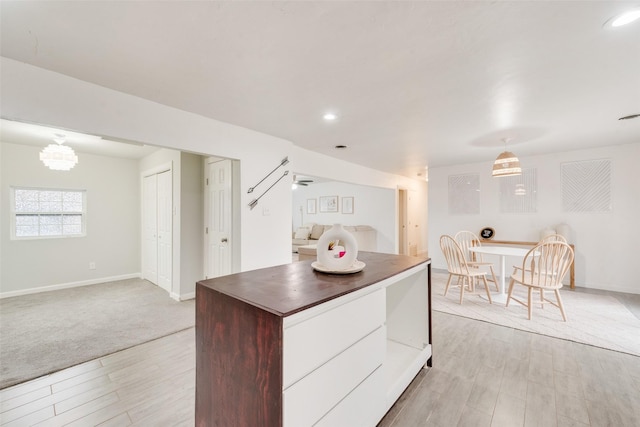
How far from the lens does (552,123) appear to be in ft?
10.5

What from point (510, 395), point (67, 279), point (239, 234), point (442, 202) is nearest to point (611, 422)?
point (510, 395)

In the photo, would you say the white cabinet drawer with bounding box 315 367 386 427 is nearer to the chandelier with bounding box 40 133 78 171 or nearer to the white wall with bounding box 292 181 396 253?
the chandelier with bounding box 40 133 78 171

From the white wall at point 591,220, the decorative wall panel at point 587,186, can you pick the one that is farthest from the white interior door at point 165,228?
the decorative wall panel at point 587,186

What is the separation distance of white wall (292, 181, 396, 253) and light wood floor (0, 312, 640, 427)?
196 inches

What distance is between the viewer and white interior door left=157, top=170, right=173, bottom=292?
13.8 ft

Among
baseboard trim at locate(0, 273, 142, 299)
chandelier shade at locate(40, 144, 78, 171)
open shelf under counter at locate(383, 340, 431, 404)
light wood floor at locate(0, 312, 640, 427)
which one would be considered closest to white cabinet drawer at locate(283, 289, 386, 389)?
open shelf under counter at locate(383, 340, 431, 404)

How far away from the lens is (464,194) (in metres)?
5.74

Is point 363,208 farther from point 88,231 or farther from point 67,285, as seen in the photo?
point 67,285

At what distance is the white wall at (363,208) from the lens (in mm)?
7449

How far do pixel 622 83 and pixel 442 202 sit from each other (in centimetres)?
396

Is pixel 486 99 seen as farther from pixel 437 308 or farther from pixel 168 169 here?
pixel 168 169

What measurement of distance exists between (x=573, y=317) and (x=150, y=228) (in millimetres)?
6555

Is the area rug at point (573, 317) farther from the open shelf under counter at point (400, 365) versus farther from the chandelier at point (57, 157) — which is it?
the chandelier at point (57, 157)

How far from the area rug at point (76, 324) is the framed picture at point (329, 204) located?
5.44 m
